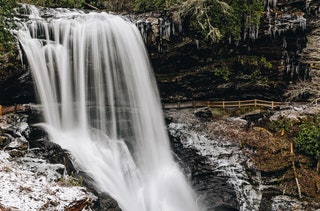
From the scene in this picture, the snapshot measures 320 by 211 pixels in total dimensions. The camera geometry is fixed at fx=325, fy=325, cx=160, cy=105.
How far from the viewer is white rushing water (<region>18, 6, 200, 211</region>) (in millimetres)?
14883

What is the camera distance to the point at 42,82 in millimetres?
16203

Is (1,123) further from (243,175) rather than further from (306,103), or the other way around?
(306,103)

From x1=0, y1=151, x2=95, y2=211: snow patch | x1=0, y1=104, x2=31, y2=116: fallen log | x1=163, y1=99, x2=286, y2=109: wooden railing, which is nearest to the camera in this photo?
x1=0, y1=151, x2=95, y2=211: snow patch

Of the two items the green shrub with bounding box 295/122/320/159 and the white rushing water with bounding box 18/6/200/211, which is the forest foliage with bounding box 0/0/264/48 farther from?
the green shrub with bounding box 295/122/320/159

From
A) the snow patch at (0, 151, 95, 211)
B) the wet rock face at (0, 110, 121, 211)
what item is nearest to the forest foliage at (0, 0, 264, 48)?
the wet rock face at (0, 110, 121, 211)

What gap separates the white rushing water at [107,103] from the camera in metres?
14.9

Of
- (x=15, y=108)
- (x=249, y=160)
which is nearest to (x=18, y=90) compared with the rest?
(x=15, y=108)

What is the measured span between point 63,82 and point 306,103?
50.5 ft

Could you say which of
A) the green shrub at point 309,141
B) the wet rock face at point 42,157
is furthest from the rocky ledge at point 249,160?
the wet rock face at point 42,157

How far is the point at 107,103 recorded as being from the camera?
1833 centimetres

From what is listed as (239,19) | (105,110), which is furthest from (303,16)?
(105,110)

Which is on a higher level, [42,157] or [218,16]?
[218,16]

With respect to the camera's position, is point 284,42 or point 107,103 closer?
point 107,103

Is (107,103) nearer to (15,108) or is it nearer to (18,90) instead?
(18,90)
